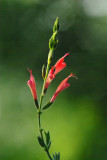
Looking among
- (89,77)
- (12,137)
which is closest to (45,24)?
(89,77)

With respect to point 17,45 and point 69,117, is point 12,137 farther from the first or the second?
point 17,45

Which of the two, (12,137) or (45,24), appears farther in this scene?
(45,24)

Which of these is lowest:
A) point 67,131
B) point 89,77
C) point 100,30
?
point 67,131

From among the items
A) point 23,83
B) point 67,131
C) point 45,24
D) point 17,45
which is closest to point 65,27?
point 45,24

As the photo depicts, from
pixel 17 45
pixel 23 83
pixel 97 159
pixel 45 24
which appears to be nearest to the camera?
pixel 97 159

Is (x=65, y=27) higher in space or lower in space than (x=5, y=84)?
higher

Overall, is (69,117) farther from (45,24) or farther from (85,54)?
(45,24)

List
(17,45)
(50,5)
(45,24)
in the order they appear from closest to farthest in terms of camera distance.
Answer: (17,45) < (45,24) < (50,5)
